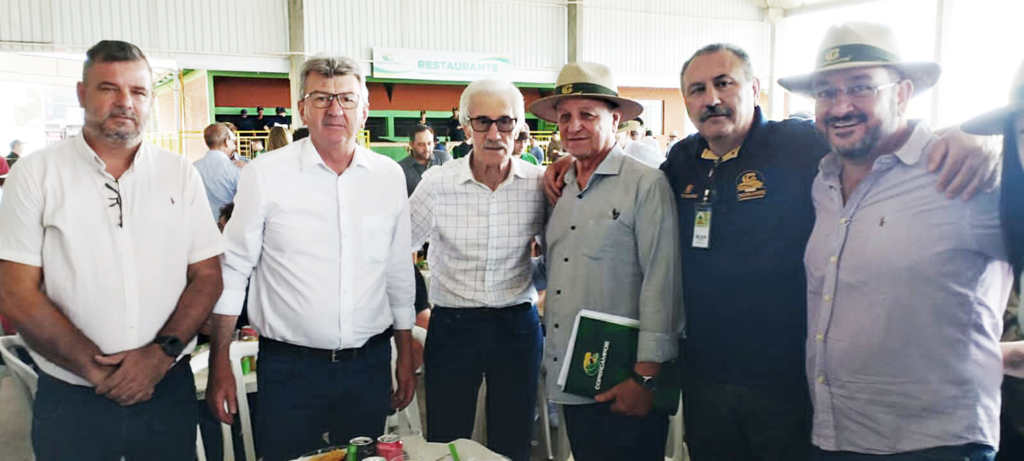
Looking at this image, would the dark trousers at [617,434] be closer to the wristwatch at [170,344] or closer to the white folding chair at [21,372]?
the wristwatch at [170,344]

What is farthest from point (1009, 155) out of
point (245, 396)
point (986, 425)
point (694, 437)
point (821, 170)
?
point (245, 396)

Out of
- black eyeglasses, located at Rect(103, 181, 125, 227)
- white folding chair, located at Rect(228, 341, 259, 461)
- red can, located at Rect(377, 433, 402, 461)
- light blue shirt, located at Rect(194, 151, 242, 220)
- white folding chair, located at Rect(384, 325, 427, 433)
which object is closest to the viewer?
red can, located at Rect(377, 433, 402, 461)

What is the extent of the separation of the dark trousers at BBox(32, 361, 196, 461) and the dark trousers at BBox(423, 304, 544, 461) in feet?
3.13

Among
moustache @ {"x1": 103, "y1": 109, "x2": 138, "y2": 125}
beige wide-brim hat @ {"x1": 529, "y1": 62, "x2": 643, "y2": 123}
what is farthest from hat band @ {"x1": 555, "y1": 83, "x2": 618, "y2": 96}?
moustache @ {"x1": 103, "y1": 109, "x2": 138, "y2": 125}

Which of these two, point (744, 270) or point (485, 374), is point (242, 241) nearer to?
point (485, 374)

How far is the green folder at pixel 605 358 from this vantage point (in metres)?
2.31

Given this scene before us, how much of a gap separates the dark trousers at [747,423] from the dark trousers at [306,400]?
3.86ft

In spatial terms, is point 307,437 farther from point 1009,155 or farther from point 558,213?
point 1009,155

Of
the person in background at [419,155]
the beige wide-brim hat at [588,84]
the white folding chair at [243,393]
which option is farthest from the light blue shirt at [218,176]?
the beige wide-brim hat at [588,84]

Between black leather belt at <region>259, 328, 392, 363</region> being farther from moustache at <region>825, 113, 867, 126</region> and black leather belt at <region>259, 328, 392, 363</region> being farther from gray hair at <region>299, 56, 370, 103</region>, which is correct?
moustache at <region>825, 113, 867, 126</region>

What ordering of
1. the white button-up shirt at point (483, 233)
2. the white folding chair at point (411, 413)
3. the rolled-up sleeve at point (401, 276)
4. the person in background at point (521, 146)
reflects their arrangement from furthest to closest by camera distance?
1. the person in background at point (521, 146)
2. the white folding chair at point (411, 413)
3. the white button-up shirt at point (483, 233)
4. the rolled-up sleeve at point (401, 276)

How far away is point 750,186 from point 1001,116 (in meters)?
0.74

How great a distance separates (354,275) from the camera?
2416 mm

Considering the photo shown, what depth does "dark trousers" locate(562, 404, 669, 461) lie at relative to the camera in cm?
236
